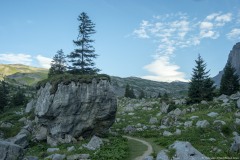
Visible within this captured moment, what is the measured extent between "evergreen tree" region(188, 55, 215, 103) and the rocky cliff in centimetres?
2734

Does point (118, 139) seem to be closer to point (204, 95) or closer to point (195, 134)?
point (195, 134)

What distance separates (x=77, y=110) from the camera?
3631cm

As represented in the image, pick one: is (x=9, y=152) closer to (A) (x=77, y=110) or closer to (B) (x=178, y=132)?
(A) (x=77, y=110)

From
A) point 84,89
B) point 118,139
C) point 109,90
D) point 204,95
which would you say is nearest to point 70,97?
point 84,89

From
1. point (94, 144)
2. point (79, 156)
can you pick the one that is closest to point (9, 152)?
point (79, 156)

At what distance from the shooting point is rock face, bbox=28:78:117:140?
36094 mm

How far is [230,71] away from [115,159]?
49226 millimetres

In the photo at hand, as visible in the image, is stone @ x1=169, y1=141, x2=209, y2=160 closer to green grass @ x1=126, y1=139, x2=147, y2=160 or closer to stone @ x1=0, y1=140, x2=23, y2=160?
green grass @ x1=126, y1=139, x2=147, y2=160

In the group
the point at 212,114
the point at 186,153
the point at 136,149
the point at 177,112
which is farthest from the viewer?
the point at 177,112

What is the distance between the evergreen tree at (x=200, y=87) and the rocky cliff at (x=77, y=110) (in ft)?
89.7

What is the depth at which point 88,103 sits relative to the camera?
36.5m

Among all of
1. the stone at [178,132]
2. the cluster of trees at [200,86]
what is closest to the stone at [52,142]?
the stone at [178,132]

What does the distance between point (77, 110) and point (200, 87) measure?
32.4m

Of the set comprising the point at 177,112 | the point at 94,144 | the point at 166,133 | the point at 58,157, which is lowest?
the point at 58,157
